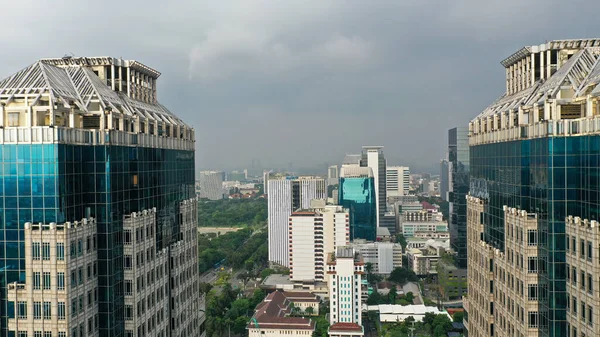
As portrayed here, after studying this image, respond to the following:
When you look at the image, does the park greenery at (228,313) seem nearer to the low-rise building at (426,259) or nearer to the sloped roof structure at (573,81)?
the low-rise building at (426,259)

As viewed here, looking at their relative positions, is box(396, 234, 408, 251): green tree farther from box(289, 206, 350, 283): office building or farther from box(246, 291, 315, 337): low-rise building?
box(246, 291, 315, 337): low-rise building

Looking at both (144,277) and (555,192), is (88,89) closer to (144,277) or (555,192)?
(144,277)

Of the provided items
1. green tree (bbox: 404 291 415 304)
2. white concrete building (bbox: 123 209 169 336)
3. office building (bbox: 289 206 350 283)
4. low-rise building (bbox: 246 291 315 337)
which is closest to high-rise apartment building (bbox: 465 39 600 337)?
white concrete building (bbox: 123 209 169 336)

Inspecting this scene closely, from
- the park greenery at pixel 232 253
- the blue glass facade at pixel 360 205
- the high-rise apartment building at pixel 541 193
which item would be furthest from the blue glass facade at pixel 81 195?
the blue glass facade at pixel 360 205

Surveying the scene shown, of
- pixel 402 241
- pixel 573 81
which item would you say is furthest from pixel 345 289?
pixel 402 241

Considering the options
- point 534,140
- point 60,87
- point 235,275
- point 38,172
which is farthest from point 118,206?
point 235,275
